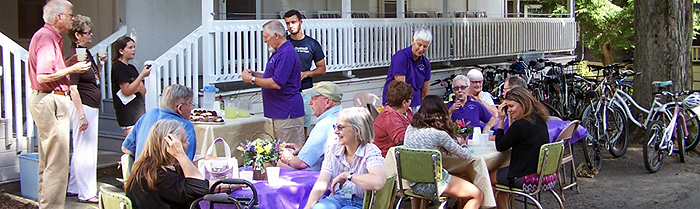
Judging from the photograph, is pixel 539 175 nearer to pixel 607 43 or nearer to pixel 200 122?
pixel 200 122

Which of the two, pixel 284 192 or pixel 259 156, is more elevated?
pixel 259 156

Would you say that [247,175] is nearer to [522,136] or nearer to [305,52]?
[522,136]

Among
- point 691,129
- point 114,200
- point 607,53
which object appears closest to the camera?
point 114,200

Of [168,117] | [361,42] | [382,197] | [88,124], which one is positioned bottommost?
[382,197]

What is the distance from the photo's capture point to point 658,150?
32.6ft

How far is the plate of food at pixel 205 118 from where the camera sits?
7.60 metres

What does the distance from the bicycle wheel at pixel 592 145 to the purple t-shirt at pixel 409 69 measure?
2.31 meters

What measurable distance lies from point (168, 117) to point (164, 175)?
1286 millimetres

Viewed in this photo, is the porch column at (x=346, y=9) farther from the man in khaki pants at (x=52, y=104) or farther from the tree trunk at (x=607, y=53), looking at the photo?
the tree trunk at (x=607, y=53)

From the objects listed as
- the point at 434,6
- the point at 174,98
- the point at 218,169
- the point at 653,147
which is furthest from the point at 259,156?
the point at 434,6

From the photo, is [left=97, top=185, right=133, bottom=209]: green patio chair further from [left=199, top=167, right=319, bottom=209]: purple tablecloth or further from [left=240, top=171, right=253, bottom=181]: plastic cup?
[left=240, top=171, right=253, bottom=181]: plastic cup

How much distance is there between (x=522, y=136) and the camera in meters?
6.40

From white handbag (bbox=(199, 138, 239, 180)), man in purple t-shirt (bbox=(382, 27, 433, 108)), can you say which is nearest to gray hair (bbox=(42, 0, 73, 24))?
white handbag (bbox=(199, 138, 239, 180))

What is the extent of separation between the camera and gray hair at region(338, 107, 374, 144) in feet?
17.4
